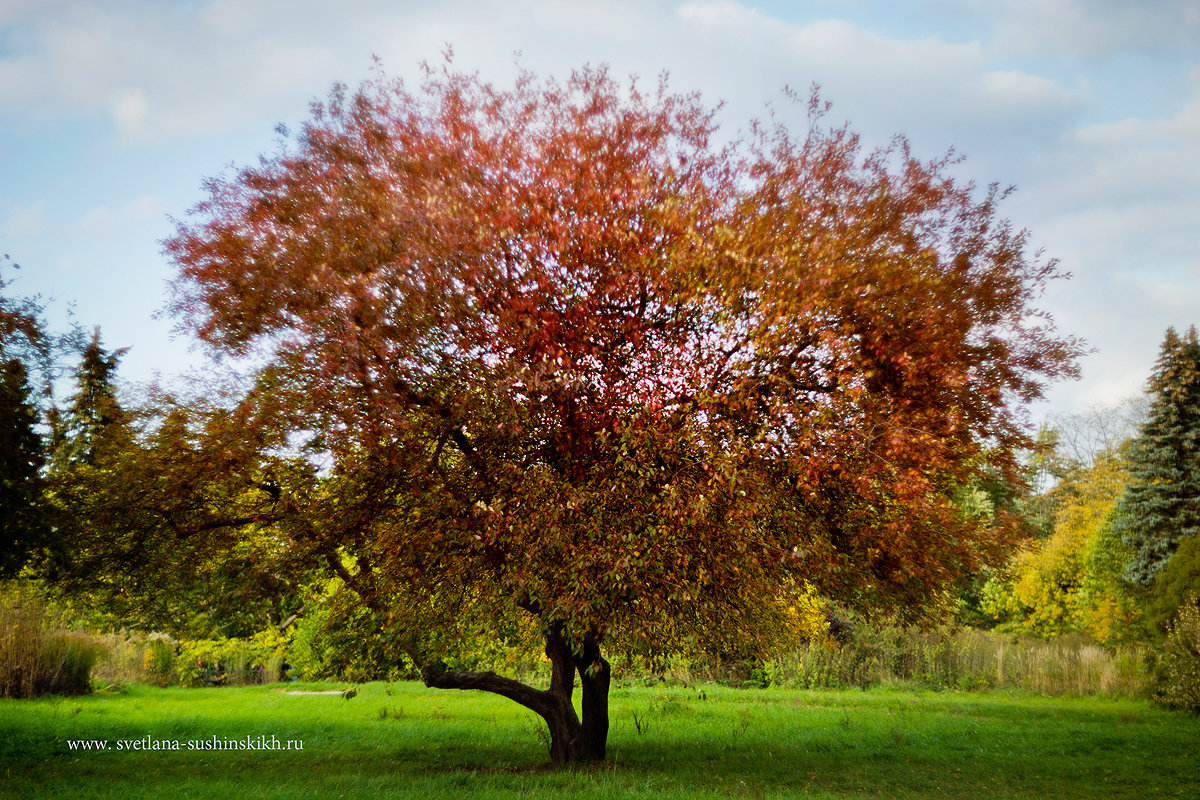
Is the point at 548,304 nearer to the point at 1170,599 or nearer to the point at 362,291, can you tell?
the point at 362,291

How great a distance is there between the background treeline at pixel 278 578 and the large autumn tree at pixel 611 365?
101 cm

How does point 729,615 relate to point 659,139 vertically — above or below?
below

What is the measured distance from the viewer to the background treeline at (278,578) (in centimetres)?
1041

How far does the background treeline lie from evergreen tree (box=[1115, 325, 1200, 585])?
0.28ft

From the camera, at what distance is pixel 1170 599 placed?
65.9ft

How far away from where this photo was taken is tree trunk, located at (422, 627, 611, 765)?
11273 millimetres

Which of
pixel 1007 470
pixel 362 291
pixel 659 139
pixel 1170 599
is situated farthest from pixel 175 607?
pixel 1170 599

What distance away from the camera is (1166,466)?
29984mm

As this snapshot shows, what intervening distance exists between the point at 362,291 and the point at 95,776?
26.5 ft

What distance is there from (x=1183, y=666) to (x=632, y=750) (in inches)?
557

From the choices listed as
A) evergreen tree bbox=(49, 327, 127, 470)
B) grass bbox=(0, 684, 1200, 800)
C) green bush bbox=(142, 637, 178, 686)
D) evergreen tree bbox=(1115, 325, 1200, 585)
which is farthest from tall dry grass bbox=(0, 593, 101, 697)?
evergreen tree bbox=(1115, 325, 1200, 585)

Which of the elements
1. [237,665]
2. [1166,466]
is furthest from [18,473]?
[1166,466]

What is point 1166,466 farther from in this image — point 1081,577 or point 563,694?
point 563,694

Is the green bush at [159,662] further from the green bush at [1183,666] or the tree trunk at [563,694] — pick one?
the green bush at [1183,666]
